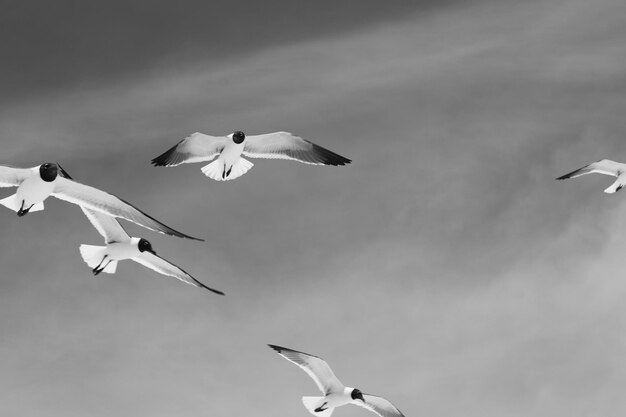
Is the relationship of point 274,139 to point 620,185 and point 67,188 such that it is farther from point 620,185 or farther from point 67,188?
point 620,185

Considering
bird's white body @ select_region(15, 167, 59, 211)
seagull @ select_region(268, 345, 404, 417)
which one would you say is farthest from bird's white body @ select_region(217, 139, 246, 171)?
bird's white body @ select_region(15, 167, 59, 211)

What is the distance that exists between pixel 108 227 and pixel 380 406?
9.68 meters

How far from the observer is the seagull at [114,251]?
998 inches

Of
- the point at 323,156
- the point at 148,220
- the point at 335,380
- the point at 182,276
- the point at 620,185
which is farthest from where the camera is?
the point at 620,185

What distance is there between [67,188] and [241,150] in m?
6.28

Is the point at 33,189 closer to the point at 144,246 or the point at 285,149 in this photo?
the point at 144,246

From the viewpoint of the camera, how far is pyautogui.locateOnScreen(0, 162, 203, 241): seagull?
21297mm

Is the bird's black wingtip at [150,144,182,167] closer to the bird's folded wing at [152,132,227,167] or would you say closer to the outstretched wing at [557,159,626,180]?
the bird's folded wing at [152,132,227,167]

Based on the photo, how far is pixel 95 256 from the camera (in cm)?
2561

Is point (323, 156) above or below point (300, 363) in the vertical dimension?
above

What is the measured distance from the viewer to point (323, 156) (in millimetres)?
26094

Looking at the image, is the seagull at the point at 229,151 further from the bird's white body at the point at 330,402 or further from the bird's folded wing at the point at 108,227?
the bird's white body at the point at 330,402

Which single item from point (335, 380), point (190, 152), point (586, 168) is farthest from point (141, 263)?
point (586, 168)

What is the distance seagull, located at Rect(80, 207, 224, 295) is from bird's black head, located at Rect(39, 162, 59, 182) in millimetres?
4095
